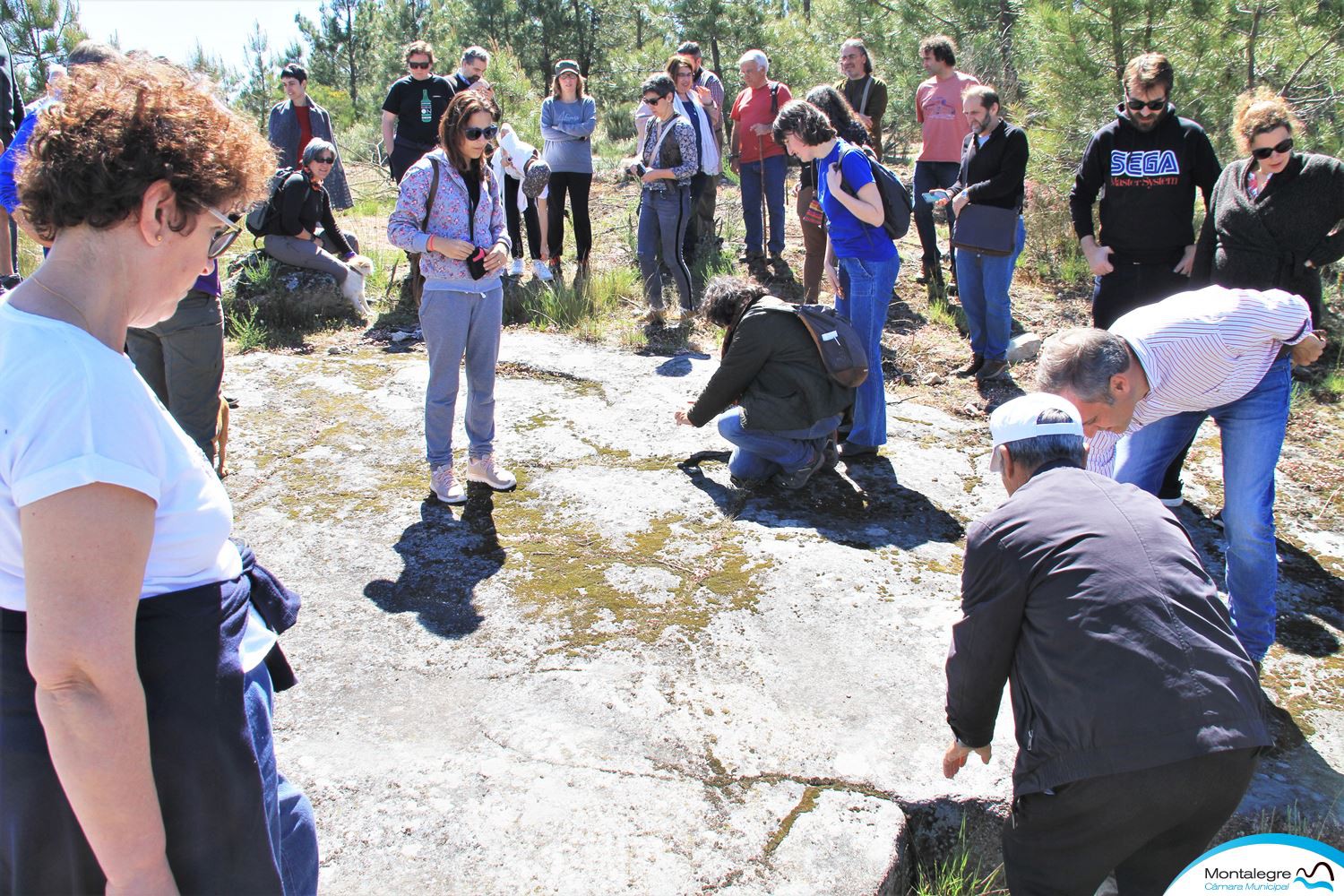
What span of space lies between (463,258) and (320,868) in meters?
2.31

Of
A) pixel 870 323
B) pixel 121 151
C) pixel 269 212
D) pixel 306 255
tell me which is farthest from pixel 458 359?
pixel 269 212

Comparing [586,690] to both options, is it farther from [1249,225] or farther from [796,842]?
[1249,225]

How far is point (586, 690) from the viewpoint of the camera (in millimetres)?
3033

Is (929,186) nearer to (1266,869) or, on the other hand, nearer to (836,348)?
(836,348)

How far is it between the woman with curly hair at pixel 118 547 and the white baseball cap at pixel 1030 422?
4.99 feet

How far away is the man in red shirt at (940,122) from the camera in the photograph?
7098 mm

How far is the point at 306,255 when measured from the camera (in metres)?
7.09

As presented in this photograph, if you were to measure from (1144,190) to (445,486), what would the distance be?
11.4 feet

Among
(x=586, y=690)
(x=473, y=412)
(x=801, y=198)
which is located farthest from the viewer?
(x=801, y=198)

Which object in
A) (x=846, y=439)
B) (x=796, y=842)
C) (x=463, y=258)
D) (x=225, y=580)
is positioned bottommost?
(x=796, y=842)

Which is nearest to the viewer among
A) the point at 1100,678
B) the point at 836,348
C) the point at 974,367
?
the point at 1100,678

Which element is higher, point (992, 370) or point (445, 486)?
point (992, 370)

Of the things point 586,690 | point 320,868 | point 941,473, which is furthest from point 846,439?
point 320,868

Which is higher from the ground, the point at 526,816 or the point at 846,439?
the point at 846,439
